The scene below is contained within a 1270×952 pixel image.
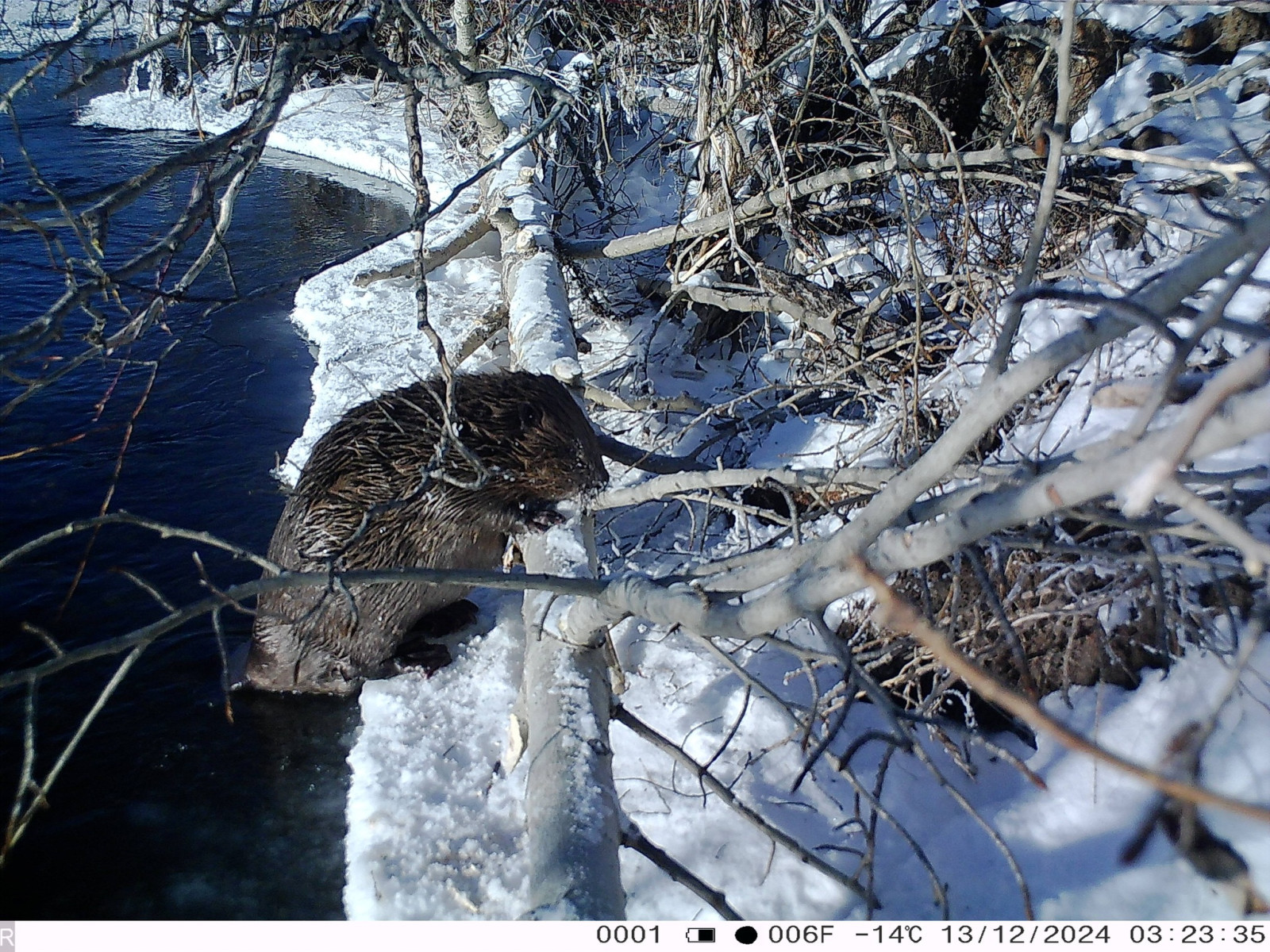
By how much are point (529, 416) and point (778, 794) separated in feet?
6.24

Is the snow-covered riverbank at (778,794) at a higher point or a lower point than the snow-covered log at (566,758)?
lower

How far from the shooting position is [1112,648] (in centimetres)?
288

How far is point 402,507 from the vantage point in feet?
11.6

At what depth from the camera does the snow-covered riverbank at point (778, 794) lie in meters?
2.35

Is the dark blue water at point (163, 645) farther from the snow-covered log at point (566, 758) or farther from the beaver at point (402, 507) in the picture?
the snow-covered log at point (566, 758)

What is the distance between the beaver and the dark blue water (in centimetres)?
33

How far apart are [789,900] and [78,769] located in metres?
2.83

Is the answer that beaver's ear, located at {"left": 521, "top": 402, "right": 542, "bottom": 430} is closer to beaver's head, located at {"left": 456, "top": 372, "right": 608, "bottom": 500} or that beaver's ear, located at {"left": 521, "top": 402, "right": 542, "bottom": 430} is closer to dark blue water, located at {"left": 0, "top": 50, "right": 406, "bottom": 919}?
beaver's head, located at {"left": 456, "top": 372, "right": 608, "bottom": 500}

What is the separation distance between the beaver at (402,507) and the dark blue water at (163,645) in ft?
1.07
